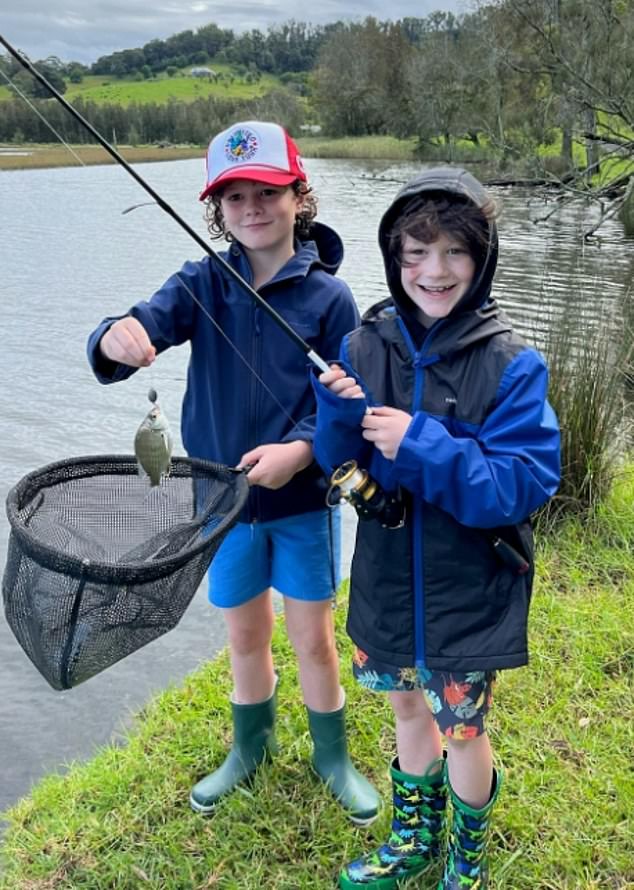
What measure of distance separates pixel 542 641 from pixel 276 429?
155cm

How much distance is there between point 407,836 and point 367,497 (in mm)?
1003

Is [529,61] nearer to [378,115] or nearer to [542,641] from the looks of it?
[542,641]

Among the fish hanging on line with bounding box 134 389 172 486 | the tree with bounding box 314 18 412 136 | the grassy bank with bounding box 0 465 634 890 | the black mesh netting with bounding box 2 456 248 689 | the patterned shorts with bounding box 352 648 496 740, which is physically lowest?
the grassy bank with bounding box 0 465 634 890

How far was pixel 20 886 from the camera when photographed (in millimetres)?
2230

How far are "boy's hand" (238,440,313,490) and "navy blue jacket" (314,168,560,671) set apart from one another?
177 millimetres

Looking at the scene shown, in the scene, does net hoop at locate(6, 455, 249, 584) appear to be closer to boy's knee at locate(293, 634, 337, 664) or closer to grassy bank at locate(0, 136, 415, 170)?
boy's knee at locate(293, 634, 337, 664)

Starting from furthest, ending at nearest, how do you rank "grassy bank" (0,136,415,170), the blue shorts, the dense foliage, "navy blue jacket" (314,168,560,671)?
"grassy bank" (0,136,415,170) → the dense foliage → the blue shorts → "navy blue jacket" (314,168,560,671)

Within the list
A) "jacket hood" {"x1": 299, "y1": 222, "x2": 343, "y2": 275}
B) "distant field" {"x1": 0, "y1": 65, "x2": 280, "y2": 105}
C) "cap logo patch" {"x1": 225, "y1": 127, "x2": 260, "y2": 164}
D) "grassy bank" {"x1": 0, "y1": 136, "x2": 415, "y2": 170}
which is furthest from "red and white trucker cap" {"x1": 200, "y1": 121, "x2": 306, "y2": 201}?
"distant field" {"x1": 0, "y1": 65, "x2": 280, "y2": 105}

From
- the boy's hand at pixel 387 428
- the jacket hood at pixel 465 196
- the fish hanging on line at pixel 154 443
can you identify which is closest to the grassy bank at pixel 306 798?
the fish hanging on line at pixel 154 443

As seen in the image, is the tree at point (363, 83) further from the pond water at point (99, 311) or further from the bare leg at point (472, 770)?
the bare leg at point (472, 770)

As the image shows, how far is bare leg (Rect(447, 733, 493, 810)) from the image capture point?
1.96m

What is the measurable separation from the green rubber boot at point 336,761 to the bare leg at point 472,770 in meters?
0.52

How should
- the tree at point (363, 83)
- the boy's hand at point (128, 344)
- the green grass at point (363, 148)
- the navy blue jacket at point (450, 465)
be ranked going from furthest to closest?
1. the tree at point (363, 83)
2. the green grass at point (363, 148)
3. the boy's hand at point (128, 344)
4. the navy blue jacket at point (450, 465)

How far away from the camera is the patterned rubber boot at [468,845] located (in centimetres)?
198
